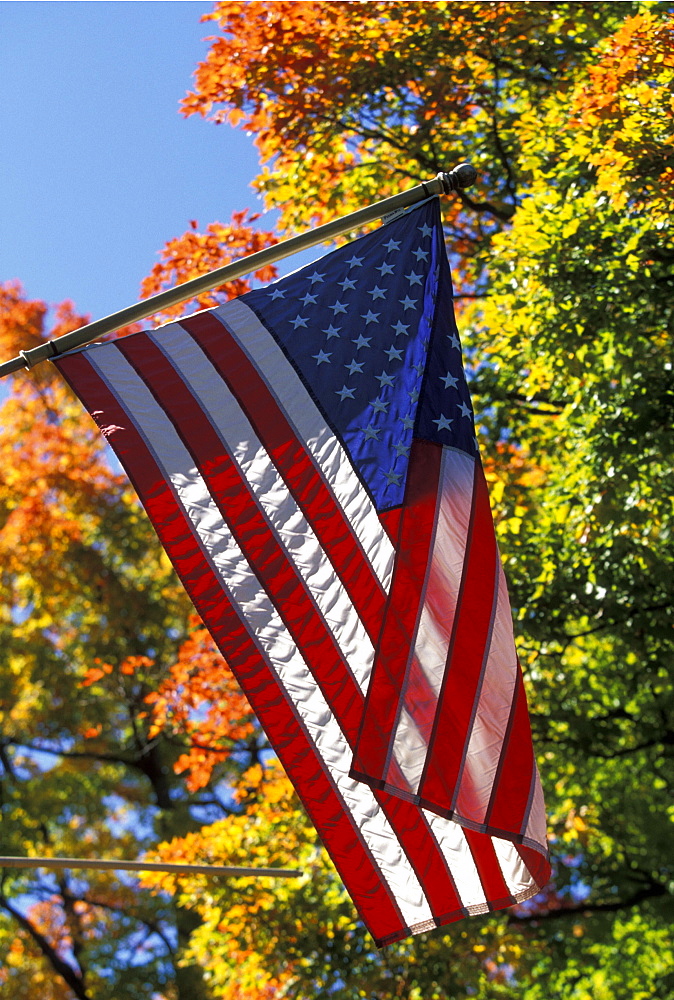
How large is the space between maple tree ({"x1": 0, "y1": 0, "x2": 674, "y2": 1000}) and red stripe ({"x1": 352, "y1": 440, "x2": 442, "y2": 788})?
13.0 ft

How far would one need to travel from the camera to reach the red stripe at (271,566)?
5410 mm

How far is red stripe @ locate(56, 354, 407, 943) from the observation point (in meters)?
5.39

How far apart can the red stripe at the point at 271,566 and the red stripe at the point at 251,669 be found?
18 cm

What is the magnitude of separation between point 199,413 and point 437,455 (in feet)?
4.20

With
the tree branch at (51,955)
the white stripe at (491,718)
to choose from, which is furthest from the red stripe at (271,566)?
the tree branch at (51,955)

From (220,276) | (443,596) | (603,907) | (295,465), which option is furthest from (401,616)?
(603,907)

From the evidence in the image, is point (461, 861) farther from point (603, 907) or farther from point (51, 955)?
point (51, 955)

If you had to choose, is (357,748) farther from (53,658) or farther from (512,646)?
(53,658)

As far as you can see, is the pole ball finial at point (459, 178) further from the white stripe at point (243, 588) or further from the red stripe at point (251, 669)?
the red stripe at point (251, 669)

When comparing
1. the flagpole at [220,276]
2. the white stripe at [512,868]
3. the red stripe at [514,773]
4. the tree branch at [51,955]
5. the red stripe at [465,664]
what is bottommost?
the white stripe at [512,868]

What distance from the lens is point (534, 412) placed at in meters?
12.5

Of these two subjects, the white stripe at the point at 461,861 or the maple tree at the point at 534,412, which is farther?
the maple tree at the point at 534,412

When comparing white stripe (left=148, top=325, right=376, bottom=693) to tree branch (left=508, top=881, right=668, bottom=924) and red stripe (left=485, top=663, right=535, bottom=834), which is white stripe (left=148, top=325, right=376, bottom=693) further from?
tree branch (left=508, top=881, right=668, bottom=924)

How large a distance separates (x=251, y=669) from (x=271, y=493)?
933mm
